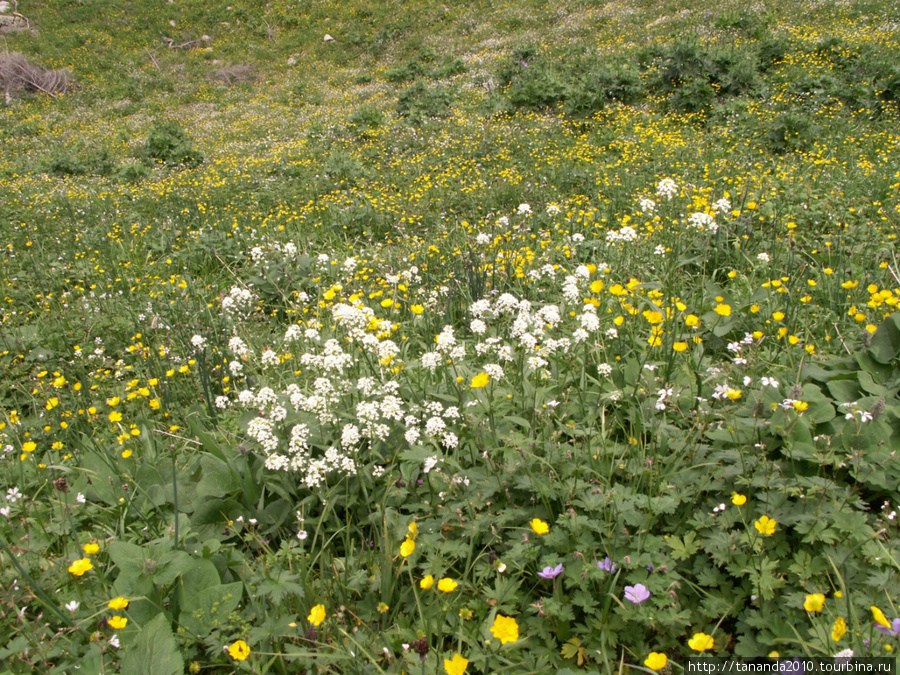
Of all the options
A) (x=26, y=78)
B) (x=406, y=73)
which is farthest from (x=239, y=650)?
(x=26, y=78)

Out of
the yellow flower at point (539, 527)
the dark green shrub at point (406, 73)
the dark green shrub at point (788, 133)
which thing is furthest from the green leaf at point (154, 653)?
the dark green shrub at point (406, 73)

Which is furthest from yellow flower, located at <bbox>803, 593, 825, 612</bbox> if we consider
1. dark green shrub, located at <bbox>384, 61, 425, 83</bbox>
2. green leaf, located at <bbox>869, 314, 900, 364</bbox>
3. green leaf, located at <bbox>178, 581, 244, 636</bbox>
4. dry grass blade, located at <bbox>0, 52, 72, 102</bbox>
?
dry grass blade, located at <bbox>0, 52, 72, 102</bbox>

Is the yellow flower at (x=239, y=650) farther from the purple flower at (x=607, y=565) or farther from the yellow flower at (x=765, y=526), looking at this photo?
the yellow flower at (x=765, y=526)

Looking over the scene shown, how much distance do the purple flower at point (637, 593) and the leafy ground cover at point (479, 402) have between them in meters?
0.01

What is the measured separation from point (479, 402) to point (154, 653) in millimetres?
1481

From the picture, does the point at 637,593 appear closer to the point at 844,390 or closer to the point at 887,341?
the point at 844,390

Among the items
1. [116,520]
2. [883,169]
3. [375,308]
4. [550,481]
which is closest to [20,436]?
[116,520]

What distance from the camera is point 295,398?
7.71 ft

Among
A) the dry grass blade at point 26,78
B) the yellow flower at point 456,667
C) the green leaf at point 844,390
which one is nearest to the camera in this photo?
the yellow flower at point 456,667

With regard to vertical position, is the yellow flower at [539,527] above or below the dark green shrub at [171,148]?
below

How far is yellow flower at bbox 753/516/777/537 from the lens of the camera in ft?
5.71

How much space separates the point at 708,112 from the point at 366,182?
5610mm

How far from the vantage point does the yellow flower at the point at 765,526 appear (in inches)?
68.6

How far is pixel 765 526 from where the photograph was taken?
5.78 feet
